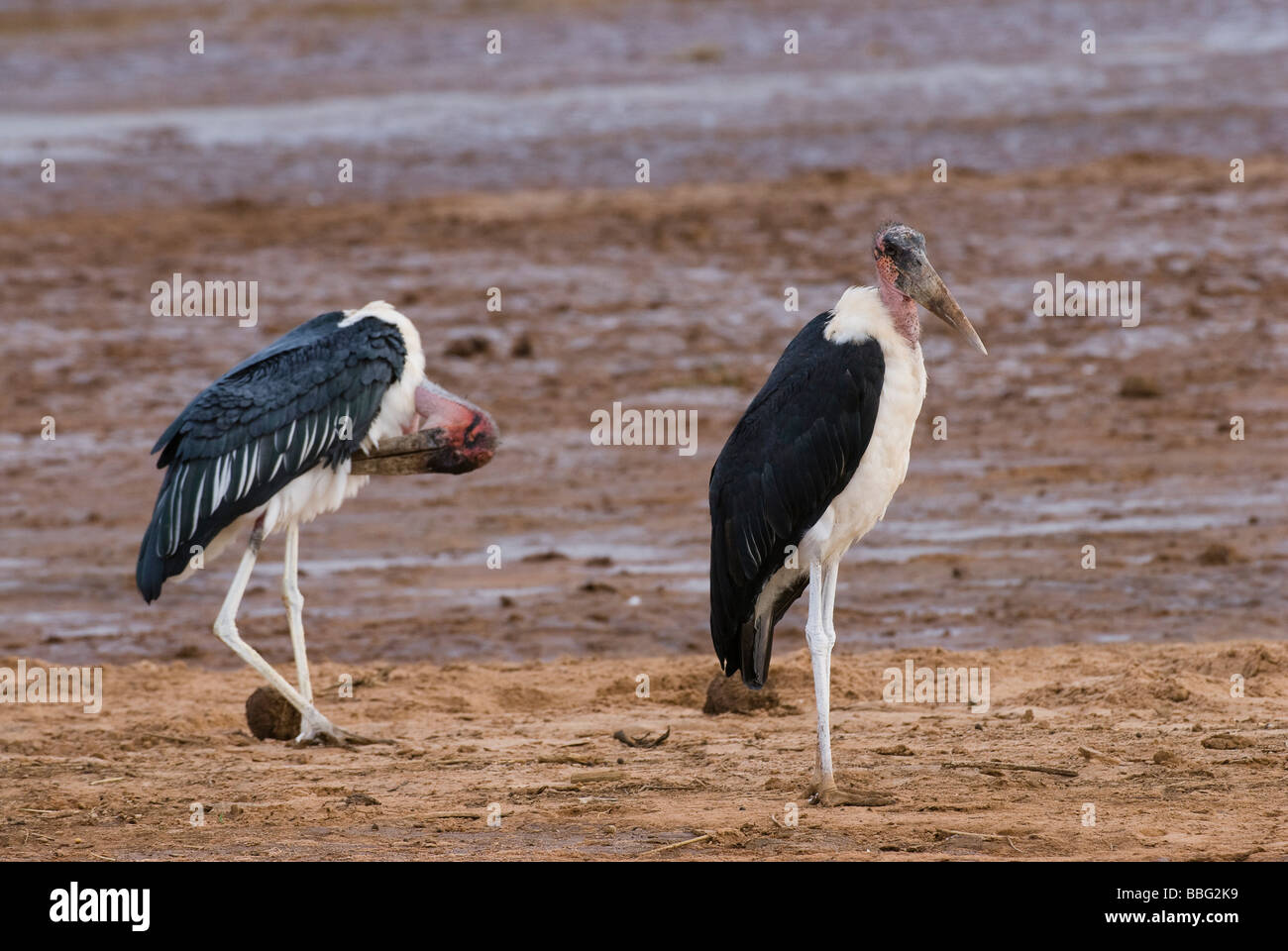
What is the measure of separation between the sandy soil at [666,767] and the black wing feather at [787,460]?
810 mm

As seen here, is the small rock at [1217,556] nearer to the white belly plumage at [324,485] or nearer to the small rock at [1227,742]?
the small rock at [1227,742]

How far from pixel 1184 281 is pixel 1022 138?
650 cm

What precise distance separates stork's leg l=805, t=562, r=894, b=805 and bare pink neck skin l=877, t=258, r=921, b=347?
2.92 ft

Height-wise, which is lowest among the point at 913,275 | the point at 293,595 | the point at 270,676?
the point at 270,676

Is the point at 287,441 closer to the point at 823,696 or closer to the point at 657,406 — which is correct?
the point at 823,696

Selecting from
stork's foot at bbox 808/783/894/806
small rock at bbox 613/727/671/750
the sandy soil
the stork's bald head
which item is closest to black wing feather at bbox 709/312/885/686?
the stork's bald head

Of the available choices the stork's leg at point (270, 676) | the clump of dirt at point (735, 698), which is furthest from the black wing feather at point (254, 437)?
the clump of dirt at point (735, 698)

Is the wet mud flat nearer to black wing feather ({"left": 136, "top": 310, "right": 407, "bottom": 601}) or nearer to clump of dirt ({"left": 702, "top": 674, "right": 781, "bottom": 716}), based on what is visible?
clump of dirt ({"left": 702, "top": 674, "right": 781, "bottom": 716})

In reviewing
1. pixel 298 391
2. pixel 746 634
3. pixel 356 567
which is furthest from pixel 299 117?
pixel 746 634

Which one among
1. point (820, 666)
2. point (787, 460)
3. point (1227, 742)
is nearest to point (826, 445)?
point (787, 460)

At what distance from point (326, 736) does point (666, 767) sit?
1618 mm

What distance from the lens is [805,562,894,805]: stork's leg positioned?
22.6ft

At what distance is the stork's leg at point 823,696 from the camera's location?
6.88m

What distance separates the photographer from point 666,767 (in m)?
7.62
